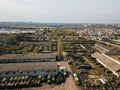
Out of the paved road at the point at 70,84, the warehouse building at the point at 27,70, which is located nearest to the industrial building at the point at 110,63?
the paved road at the point at 70,84

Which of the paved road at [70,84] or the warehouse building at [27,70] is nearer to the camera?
the paved road at [70,84]

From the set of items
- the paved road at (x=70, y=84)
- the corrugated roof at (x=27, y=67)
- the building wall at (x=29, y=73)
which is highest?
the corrugated roof at (x=27, y=67)

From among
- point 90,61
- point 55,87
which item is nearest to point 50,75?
point 55,87

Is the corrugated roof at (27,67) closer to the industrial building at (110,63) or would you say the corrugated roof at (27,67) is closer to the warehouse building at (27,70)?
the warehouse building at (27,70)

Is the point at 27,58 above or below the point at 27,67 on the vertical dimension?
below

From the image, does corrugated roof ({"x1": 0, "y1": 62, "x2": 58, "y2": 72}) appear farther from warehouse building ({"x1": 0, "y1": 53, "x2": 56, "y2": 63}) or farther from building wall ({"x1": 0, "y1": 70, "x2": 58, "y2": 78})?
warehouse building ({"x1": 0, "y1": 53, "x2": 56, "y2": 63})

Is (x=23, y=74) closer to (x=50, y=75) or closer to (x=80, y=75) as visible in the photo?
(x=50, y=75)

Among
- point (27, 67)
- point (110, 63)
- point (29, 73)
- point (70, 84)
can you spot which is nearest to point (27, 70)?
point (29, 73)

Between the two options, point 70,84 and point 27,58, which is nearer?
point 70,84

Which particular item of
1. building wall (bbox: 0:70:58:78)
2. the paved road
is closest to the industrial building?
the paved road

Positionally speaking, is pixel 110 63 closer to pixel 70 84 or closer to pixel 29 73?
pixel 70 84

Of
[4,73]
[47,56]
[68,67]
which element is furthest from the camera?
[47,56]
